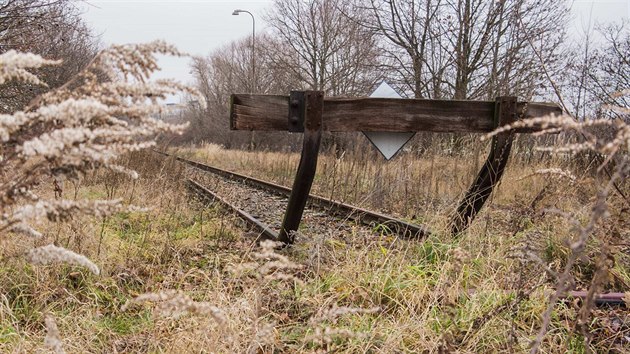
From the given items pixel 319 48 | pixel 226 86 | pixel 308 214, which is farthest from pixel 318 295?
pixel 226 86

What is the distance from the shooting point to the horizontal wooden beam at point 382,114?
3760 millimetres

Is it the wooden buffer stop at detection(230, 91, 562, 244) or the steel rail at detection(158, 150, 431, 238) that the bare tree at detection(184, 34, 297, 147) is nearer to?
the steel rail at detection(158, 150, 431, 238)

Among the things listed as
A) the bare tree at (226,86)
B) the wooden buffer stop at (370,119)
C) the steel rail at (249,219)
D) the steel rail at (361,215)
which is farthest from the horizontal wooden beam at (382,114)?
the bare tree at (226,86)

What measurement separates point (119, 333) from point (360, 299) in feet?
4.69

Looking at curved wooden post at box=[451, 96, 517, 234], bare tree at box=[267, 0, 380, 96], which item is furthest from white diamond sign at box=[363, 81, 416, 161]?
bare tree at box=[267, 0, 380, 96]

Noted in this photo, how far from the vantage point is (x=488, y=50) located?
582 inches

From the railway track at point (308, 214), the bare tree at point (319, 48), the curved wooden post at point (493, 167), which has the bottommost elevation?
the railway track at point (308, 214)

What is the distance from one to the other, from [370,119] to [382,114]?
119 mm

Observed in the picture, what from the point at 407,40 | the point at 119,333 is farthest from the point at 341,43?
the point at 119,333

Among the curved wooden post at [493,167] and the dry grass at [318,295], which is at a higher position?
the curved wooden post at [493,167]

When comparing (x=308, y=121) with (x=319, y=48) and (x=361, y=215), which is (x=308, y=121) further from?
(x=319, y=48)

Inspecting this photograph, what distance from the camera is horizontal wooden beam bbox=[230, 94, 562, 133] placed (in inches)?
148

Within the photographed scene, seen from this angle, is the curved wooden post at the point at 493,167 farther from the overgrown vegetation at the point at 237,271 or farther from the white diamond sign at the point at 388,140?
the white diamond sign at the point at 388,140

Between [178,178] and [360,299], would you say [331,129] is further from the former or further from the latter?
[178,178]
